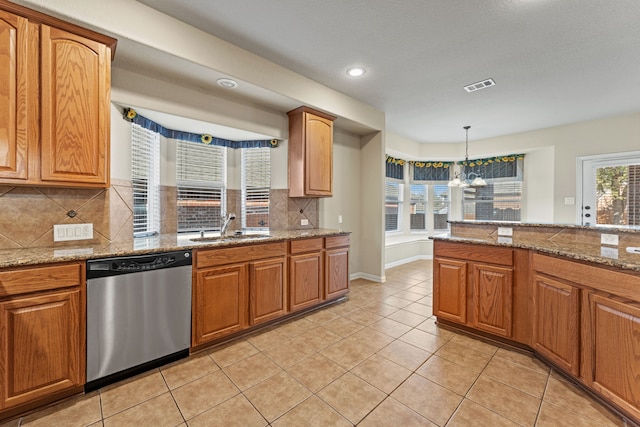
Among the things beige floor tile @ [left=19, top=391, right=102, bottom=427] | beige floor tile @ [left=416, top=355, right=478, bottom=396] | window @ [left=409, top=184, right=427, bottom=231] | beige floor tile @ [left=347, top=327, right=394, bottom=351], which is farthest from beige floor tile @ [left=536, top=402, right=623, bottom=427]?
window @ [left=409, top=184, right=427, bottom=231]

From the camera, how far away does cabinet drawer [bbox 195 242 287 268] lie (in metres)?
2.31

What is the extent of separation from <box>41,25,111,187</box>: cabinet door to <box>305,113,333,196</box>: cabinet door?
204 cm

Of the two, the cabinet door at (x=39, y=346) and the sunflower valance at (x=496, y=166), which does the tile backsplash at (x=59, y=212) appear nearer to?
the cabinet door at (x=39, y=346)

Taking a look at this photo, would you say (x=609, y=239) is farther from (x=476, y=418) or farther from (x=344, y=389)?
(x=344, y=389)

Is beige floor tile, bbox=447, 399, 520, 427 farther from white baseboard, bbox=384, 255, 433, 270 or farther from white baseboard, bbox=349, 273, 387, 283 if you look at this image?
white baseboard, bbox=384, 255, 433, 270

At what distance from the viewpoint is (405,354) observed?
7.63ft

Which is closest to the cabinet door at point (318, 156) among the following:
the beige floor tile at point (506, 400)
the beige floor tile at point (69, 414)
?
the beige floor tile at point (506, 400)

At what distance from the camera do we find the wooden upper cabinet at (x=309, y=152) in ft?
11.3

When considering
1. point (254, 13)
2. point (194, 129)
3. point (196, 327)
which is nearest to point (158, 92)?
point (194, 129)

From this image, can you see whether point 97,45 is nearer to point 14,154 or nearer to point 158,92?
point 158,92

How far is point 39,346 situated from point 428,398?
2436 mm

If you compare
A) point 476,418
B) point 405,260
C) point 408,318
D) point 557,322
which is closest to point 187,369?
point 476,418

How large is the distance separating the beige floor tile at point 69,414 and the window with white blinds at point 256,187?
7.37ft

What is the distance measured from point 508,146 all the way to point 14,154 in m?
7.16
